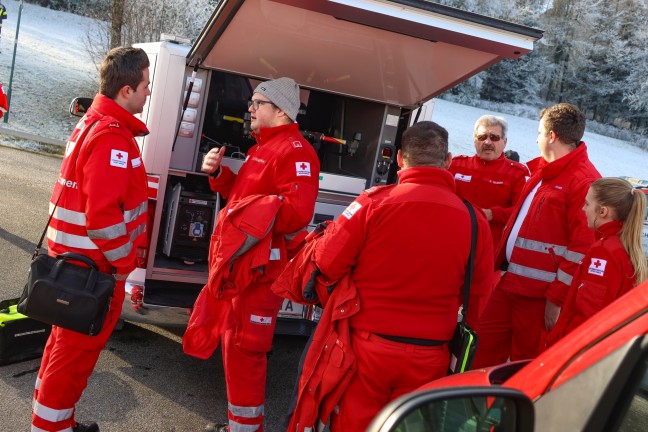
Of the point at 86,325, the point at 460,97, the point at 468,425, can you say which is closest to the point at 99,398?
the point at 86,325

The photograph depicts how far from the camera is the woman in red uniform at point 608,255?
323 cm

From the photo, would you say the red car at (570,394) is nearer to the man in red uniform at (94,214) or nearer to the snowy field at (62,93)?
the man in red uniform at (94,214)

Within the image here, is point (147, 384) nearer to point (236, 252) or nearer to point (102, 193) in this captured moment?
point (236, 252)

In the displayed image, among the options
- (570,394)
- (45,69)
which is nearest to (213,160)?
Answer: (570,394)

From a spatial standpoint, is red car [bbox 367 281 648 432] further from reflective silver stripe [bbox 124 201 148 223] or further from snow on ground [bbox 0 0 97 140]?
snow on ground [bbox 0 0 97 140]

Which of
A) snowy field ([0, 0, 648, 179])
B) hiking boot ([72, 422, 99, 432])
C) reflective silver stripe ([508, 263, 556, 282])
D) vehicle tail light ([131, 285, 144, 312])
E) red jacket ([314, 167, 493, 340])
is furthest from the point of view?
snowy field ([0, 0, 648, 179])

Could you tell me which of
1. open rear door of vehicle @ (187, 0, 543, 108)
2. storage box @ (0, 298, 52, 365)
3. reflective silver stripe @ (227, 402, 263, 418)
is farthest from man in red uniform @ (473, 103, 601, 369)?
storage box @ (0, 298, 52, 365)

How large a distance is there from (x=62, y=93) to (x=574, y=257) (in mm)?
19260

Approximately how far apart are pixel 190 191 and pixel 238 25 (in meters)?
1.31

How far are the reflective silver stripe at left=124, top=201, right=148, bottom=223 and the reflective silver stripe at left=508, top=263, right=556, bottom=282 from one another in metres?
2.06

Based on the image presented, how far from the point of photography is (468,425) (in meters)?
1.41

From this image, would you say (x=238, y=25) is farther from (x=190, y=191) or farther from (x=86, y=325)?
(x=86, y=325)

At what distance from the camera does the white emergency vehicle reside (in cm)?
357

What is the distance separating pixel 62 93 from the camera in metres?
20.1
